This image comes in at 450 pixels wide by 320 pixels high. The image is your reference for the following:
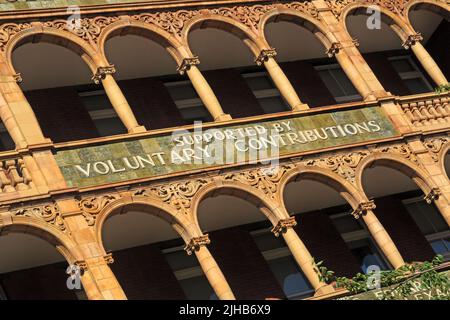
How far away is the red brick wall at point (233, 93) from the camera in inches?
1125

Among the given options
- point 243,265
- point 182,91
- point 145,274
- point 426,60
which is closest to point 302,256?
point 243,265

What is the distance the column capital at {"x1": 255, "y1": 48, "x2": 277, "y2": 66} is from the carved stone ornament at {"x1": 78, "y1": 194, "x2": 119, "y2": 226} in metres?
6.25

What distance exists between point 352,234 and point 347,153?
11.0 ft

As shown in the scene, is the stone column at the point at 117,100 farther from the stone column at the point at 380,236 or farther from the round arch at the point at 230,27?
the stone column at the point at 380,236

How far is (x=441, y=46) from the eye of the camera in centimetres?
3181

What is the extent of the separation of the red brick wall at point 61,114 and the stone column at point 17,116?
8.87ft

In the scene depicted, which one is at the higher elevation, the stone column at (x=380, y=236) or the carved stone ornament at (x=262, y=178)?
the carved stone ornament at (x=262, y=178)

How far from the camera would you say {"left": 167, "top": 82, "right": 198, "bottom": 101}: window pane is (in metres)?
28.3

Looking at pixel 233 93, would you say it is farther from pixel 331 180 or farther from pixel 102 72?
pixel 102 72

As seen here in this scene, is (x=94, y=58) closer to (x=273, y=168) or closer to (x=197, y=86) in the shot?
(x=197, y=86)

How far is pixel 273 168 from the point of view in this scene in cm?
2459

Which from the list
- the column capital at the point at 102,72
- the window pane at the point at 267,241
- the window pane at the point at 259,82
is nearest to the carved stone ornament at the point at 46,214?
the column capital at the point at 102,72

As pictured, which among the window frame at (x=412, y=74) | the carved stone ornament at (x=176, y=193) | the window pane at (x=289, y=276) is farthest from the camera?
the window frame at (x=412, y=74)
